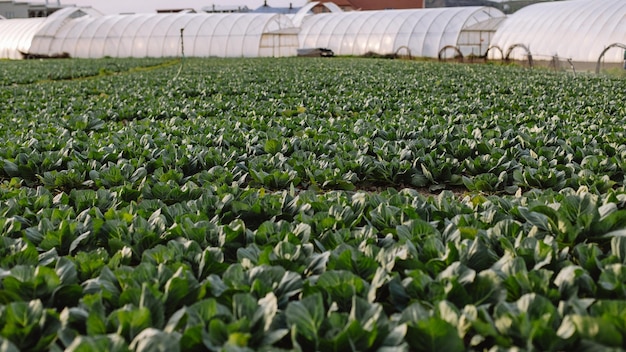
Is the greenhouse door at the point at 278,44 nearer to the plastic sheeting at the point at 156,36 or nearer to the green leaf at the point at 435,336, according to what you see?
the plastic sheeting at the point at 156,36

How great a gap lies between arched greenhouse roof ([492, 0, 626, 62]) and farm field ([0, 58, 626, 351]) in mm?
20210

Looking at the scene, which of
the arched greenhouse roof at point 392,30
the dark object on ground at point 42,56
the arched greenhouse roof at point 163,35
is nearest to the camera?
the arched greenhouse roof at point 392,30

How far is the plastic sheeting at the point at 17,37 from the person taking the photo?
44.8 m

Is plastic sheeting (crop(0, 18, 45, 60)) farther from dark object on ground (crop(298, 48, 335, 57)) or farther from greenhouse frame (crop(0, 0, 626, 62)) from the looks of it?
dark object on ground (crop(298, 48, 335, 57))

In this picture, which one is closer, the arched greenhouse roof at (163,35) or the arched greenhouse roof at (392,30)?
the arched greenhouse roof at (392,30)

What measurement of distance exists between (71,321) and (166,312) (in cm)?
39

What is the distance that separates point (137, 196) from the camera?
4742mm

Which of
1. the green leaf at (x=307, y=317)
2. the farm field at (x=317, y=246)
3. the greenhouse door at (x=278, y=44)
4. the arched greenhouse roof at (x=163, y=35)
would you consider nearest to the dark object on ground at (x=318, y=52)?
the greenhouse door at (x=278, y=44)

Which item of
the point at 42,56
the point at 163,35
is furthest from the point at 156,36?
the point at 42,56

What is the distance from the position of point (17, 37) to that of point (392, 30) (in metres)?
29.2

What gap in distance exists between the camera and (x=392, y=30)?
38.3 meters

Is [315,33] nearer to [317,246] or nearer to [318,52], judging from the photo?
[318,52]

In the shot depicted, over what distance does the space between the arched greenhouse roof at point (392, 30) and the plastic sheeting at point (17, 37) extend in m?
21.2

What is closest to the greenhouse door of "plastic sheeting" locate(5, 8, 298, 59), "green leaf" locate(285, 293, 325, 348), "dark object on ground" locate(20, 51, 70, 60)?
"plastic sheeting" locate(5, 8, 298, 59)
